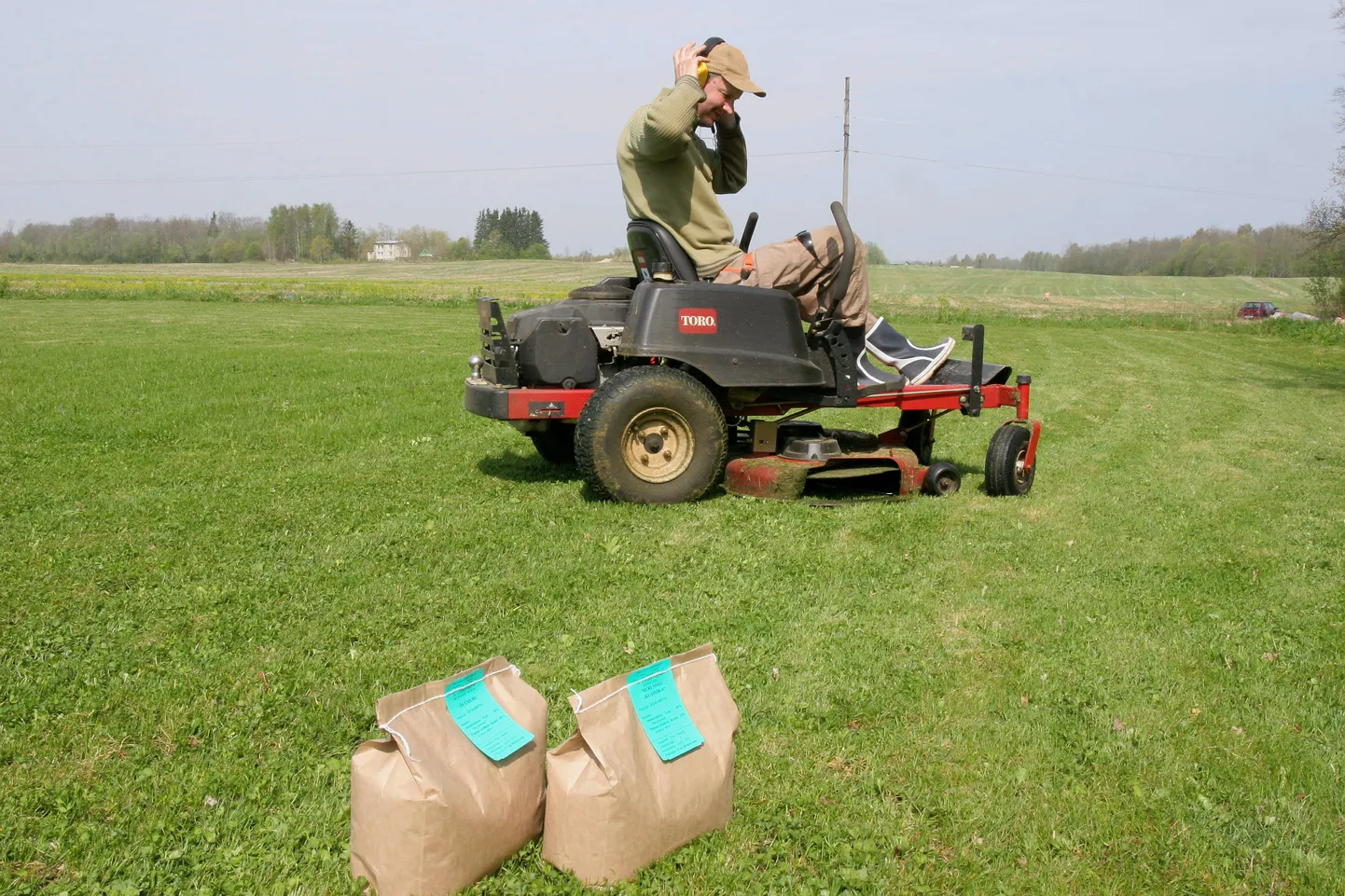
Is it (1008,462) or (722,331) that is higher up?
(722,331)

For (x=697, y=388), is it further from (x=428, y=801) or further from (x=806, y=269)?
(x=428, y=801)

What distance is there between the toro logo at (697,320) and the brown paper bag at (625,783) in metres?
3.93

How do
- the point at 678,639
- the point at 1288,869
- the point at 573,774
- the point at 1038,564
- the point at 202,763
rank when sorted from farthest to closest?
the point at 1038,564 < the point at 678,639 < the point at 202,763 < the point at 1288,869 < the point at 573,774

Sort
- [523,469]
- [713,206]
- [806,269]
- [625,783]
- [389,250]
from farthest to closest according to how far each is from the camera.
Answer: [389,250] → [523,469] → [713,206] → [806,269] → [625,783]

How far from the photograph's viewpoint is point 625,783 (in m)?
2.64

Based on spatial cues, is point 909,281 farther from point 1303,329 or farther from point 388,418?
point 388,418

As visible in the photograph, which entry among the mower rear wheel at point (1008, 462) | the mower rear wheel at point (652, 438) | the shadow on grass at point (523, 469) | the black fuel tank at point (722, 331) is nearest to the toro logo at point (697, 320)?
the black fuel tank at point (722, 331)

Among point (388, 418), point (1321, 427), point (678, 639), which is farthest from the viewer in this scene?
point (1321, 427)

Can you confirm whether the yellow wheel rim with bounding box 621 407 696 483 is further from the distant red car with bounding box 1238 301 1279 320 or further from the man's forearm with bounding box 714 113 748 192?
the distant red car with bounding box 1238 301 1279 320

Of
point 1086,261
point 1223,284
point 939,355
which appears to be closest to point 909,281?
point 1223,284

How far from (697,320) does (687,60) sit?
5.15ft

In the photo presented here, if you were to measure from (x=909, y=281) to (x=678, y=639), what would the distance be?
6013 cm

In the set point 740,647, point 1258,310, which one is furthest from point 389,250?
point 740,647

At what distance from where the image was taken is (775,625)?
4559 mm
